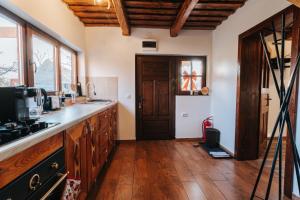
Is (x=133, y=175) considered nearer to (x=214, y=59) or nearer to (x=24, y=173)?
(x=24, y=173)

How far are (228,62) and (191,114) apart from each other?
1385 mm

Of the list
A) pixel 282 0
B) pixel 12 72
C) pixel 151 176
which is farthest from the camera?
pixel 151 176

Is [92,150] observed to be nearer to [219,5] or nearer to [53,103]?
[53,103]

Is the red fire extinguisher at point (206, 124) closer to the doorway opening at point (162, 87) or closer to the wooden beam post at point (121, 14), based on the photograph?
the doorway opening at point (162, 87)

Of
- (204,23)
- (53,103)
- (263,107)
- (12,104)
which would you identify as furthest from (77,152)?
(204,23)

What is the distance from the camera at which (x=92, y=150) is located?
200 cm

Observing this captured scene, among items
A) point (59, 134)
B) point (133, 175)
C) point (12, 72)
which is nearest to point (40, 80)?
point (12, 72)

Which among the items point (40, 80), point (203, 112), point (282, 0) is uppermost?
point (282, 0)

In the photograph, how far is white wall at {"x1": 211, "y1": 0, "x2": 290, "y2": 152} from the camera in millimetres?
2629

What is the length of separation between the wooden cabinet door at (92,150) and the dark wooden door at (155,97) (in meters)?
2.00

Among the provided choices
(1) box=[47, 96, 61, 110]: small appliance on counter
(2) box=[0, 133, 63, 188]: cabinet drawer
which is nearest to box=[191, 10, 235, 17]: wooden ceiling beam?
(1) box=[47, 96, 61, 110]: small appliance on counter

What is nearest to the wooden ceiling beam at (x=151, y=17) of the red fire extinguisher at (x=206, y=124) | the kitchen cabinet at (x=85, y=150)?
the kitchen cabinet at (x=85, y=150)

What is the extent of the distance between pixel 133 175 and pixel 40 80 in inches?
70.4

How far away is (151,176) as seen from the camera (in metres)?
2.44
